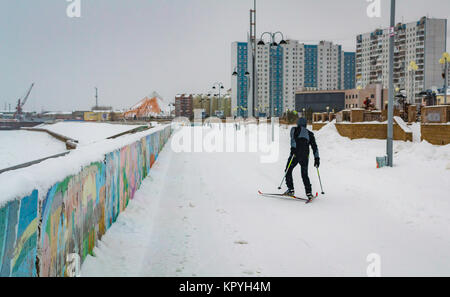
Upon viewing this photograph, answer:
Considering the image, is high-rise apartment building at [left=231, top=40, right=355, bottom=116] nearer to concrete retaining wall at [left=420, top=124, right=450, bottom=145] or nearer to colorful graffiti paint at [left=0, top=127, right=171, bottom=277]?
concrete retaining wall at [left=420, top=124, right=450, bottom=145]

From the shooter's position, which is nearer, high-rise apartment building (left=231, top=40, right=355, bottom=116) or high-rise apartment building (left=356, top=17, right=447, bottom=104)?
high-rise apartment building (left=356, top=17, right=447, bottom=104)

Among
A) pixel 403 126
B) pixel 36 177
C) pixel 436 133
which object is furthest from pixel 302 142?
pixel 403 126

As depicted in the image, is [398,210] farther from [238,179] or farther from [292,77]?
[292,77]

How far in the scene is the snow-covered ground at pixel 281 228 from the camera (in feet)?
15.6

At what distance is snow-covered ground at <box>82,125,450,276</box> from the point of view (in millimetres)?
4746

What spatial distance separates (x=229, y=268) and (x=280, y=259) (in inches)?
29.1

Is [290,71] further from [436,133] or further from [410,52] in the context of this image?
[436,133]

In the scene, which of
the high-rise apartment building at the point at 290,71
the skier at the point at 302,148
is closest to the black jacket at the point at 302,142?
the skier at the point at 302,148

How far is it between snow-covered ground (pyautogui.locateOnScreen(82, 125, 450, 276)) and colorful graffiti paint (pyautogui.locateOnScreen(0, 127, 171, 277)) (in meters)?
0.41

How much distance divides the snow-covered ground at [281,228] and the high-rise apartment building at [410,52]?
125 metres

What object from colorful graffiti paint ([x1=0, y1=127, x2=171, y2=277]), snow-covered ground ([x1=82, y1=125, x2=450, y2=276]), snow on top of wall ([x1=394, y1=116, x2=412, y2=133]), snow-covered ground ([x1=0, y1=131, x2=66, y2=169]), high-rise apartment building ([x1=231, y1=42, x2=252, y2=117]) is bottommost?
snow-covered ground ([x1=0, y1=131, x2=66, y2=169])

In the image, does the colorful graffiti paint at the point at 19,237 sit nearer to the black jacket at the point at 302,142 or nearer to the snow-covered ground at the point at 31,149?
the black jacket at the point at 302,142

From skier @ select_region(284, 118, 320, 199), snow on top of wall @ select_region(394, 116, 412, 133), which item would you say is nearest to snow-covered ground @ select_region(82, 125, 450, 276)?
skier @ select_region(284, 118, 320, 199)

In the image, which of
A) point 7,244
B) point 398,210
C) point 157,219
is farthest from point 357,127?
point 7,244
